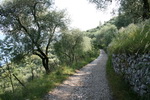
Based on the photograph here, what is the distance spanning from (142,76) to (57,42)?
16205 mm

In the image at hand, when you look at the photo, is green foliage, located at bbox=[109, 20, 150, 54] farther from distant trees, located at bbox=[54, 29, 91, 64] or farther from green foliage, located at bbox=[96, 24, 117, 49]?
green foliage, located at bbox=[96, 24, 117, 49]

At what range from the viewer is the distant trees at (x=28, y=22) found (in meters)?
13.8

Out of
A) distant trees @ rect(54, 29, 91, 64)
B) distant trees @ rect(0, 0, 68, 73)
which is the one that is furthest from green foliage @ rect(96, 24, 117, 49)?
distant trees @ rect(0, 0, 68, 73)

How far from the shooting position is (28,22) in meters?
16.0

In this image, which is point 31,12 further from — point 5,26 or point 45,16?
point 5,26

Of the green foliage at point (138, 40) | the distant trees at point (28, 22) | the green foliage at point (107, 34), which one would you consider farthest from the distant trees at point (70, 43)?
the green foliage at point (138, 40)

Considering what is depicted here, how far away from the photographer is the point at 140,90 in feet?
16.3

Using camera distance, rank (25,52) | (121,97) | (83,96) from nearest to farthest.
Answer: (121,97) → (83,96) → (25,52)

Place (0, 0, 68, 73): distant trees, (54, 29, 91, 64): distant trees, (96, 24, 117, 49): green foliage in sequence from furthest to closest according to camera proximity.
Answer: (96, 24, 117, 49): green foliage → (54, 29, 91, 64): distant trees → (0, 0, 68, 73): distant trees

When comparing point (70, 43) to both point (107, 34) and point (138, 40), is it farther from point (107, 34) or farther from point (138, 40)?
point (107, 34)

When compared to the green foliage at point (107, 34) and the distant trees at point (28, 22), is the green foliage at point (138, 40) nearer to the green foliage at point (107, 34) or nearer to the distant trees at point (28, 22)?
the distant trees at point (28, 22)

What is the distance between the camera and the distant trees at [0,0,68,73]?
542 inches

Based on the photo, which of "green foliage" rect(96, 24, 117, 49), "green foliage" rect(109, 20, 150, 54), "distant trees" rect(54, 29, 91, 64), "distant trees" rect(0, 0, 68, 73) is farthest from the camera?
"green foliage" rect(96, 24, 117, 49)

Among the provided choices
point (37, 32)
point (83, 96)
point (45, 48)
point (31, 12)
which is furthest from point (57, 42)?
point (83, 96)
